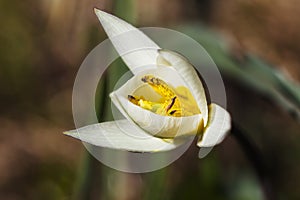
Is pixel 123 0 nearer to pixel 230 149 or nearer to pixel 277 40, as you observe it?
pixel 230 149

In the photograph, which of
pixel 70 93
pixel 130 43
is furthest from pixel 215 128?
pixel 70 93

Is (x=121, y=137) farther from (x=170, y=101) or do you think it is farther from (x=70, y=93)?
(x=70, y=93)

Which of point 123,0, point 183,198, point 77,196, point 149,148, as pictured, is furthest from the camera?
point 183,198

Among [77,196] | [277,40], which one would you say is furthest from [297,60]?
[77,196]

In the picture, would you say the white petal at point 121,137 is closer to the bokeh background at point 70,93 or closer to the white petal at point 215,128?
the white petal at point 215,128

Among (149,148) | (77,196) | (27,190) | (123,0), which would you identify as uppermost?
(123,0)


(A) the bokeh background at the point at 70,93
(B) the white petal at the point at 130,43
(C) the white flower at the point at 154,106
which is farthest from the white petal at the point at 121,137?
(A) the bokeh background at the point at 70,93

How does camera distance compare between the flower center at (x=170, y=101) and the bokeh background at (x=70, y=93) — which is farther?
the bokeh background at (x=70, y=93)

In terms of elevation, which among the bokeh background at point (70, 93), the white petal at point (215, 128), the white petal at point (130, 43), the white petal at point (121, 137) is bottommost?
the bokeh background at point (70, 93)
